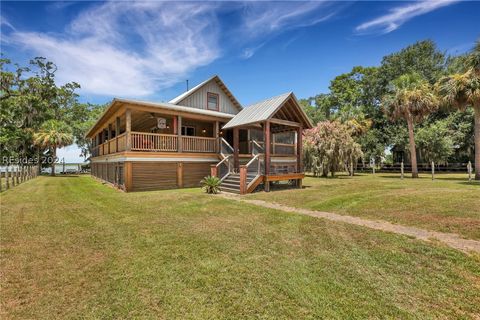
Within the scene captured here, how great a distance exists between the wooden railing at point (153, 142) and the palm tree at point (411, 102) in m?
20.9

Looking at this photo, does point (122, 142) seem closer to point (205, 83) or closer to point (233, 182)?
point (233, 182)

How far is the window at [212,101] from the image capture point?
21.0 m

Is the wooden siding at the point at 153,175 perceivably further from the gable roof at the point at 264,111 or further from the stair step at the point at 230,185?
the gable roof at the point at 264,111

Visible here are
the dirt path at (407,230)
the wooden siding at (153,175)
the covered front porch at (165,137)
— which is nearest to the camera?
the dirt path at (407,230)

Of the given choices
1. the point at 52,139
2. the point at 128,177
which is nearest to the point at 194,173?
the point at 128,177

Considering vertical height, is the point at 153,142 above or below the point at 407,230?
above

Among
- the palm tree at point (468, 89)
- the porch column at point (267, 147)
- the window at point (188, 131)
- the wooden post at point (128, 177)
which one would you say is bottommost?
the wooden post at point (128, 177)

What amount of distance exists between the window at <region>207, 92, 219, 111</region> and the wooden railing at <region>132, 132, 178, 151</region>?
20.6 ft

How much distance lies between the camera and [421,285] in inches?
138

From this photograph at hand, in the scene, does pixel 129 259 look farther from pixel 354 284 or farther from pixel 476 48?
pixel 476 48

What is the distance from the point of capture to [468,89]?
685 inches

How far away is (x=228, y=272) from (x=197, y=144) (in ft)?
44.3

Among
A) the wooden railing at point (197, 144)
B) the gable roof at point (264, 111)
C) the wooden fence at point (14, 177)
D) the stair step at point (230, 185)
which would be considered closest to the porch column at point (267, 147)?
the gable roof at point (264, 111)

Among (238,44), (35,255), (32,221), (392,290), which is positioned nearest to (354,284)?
(392,290)
